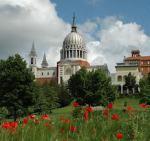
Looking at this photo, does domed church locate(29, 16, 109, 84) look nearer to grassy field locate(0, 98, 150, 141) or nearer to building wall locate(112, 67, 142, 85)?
building wall locate(112, 67, 142, 85)

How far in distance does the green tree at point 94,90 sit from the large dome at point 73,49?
9202 centimetres

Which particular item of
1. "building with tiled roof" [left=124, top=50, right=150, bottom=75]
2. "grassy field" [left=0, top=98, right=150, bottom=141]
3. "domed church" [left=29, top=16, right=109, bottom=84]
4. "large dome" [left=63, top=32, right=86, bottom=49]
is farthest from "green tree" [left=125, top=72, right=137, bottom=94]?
"grassy field" [left=0, top=98, right=150, bottom=141]

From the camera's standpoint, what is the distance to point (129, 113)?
12.8m

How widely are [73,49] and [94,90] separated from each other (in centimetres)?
10269

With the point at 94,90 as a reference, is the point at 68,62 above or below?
above

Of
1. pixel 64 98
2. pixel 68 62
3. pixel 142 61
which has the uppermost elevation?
pixel 142 61

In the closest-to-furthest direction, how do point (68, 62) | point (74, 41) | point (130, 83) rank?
point (130, 83) < point (68, 62) < point (74, 41)

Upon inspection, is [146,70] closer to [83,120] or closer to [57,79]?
[57,79]

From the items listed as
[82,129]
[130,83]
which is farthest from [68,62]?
[82,129]

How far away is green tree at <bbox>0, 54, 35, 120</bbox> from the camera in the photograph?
48.1m

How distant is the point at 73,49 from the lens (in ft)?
603

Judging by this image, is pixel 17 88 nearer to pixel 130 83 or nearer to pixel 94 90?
pixel 94 90

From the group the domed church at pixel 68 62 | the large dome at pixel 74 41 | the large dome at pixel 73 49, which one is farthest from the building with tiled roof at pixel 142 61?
the large dome at pixel 74 41

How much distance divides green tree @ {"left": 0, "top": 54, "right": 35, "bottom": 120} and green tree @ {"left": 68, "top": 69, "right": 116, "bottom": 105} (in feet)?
92.2
